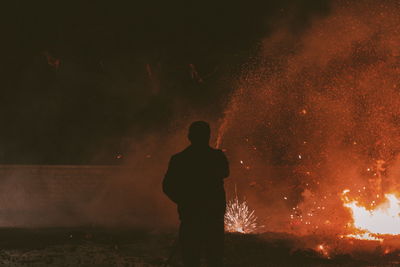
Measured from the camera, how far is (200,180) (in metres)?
5.00

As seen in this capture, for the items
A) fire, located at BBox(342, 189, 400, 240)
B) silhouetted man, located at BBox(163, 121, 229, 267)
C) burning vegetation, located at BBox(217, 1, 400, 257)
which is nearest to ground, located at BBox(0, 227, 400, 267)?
fire, located at BBox(342, 189, 400, 240)

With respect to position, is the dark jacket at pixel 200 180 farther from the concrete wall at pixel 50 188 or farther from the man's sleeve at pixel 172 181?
the concrete wall at pixel 50 188

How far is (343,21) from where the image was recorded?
14852 mm

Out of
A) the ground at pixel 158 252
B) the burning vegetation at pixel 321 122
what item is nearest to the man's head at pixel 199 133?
the ground at pixel 158 252

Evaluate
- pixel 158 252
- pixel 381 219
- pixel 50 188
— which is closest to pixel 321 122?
pixel 381 219

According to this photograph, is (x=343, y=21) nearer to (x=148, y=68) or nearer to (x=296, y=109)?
(x=296, y=109)

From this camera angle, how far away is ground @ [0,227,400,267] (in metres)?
7.68

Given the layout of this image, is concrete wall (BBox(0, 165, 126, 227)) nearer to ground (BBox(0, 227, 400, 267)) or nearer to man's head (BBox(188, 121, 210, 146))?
ground (BBox(0, 227, 400, 267))

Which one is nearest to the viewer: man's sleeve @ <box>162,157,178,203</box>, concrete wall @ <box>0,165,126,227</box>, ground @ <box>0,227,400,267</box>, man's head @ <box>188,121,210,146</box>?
man's head @ <box>188,121,210,146</box>

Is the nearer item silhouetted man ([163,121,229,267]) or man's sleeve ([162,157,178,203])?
silhouetted man ([163,121,229,267])

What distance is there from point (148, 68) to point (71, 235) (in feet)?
39.0

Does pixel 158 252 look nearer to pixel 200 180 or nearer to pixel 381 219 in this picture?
pixel 200 180

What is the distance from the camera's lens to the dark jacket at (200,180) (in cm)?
497

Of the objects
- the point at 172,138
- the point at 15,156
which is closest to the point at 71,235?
the point at 172,138
